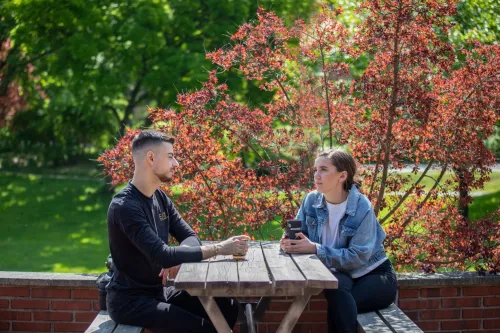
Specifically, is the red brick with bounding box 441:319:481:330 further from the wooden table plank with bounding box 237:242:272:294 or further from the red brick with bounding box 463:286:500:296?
the wooden table plank with bounding box 237:242:272:294

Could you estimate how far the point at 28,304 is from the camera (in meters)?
5.22

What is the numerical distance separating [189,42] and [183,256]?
15812 millimetres

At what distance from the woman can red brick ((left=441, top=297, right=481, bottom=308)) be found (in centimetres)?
82

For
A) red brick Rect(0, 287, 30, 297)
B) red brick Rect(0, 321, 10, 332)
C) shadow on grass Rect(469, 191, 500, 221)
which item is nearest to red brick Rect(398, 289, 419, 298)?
red brick Rect(0, 287, 30, 297)

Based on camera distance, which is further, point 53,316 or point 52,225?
point 52,225

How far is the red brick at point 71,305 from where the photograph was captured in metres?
5.20

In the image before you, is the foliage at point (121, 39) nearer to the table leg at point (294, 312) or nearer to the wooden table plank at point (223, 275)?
the wooden table plank at point (223, 275)

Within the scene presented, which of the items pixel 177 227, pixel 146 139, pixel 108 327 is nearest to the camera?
pixel 108 327

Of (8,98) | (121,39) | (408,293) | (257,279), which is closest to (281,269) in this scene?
(257,279)

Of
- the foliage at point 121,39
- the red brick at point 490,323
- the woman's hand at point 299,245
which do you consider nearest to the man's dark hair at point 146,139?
the woman's hand at point 299,245

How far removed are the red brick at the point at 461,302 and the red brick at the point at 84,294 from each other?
2424 millimetres

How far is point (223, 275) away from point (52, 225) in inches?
589

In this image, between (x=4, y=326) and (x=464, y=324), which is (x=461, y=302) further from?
(x=4, y=326)

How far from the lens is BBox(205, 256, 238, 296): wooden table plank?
3.54 meters
